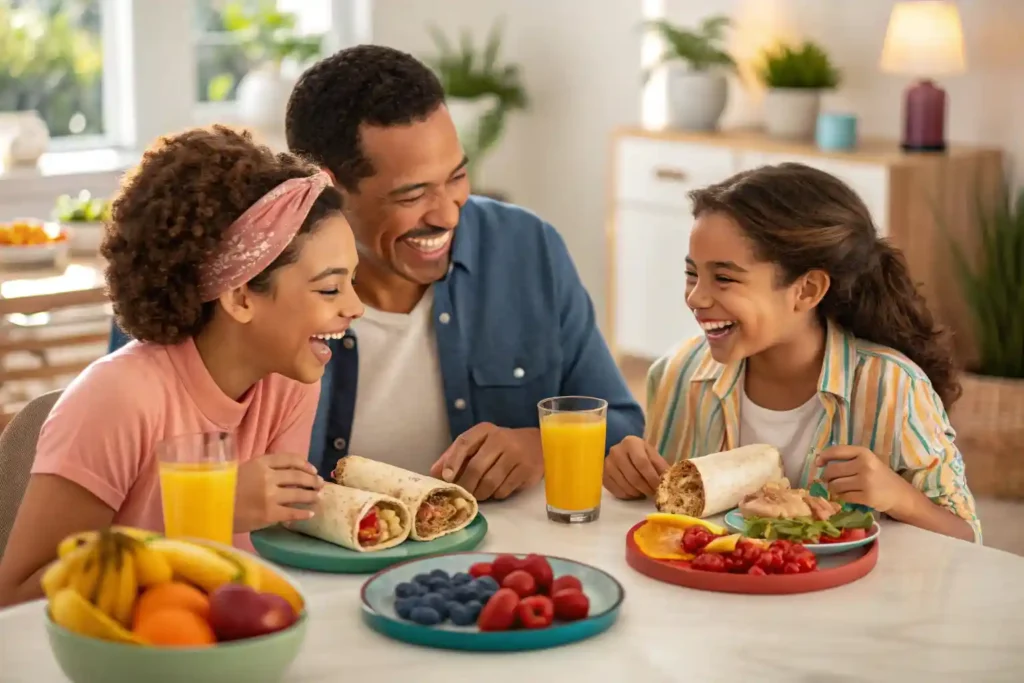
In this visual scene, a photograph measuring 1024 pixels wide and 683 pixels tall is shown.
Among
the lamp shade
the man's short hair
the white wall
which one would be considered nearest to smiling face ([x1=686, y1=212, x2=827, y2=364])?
the man's short hair

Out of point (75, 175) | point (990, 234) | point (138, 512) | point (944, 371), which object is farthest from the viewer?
point (75, 175)

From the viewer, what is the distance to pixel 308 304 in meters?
1.81

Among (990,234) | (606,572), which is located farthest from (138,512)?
(990,234)

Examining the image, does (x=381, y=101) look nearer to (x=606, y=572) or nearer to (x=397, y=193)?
(x=397, y=193)

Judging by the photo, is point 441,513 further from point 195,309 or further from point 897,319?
point 897,319

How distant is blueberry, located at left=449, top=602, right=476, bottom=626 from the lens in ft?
4.53

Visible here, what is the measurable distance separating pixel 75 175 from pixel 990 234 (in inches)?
126

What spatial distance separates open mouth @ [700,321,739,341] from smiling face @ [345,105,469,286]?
421mm

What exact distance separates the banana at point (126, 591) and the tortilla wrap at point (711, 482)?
2.42ft

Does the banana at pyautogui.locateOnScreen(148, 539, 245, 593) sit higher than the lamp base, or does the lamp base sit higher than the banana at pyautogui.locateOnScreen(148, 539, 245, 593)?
the lamp base

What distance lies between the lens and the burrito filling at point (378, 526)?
5.34 ft

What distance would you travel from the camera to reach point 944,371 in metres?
2.16

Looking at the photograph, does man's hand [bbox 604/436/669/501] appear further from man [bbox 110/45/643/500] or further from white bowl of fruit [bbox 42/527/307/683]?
white bowl of fruit [bbox 42/527/307/683]

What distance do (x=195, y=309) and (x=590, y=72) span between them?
4481 mm
